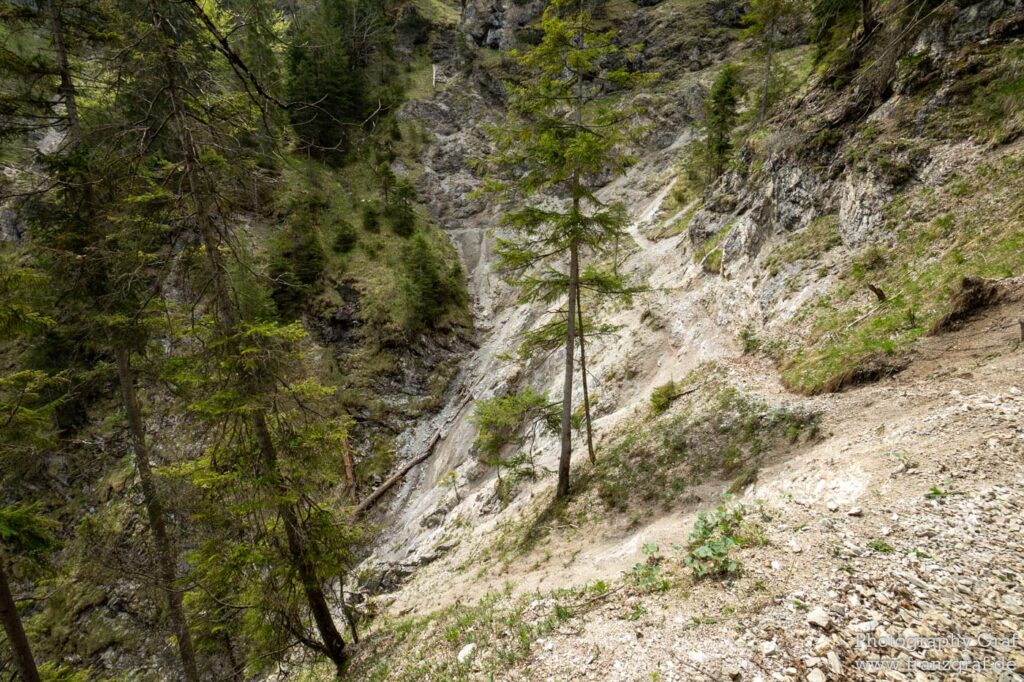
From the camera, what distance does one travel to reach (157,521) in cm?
968

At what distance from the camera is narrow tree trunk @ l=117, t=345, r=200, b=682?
9.57 meters

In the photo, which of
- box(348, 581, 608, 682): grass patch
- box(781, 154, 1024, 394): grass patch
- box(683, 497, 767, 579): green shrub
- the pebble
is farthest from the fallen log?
the pebble

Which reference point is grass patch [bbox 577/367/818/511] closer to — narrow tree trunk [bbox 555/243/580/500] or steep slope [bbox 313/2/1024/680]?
steep slope [bbox 313/2/1024/680]

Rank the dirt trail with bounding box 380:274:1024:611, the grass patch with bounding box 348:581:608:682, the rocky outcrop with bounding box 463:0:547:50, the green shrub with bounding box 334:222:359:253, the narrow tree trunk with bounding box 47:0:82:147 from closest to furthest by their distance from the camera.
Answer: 1. the grass patch with bounding box 348:581:608:682
2. the dirt trail with bounding box 380:274:1024:611
3. the narrow tree trunk with bounding box 47:0:82:147
4. the green shrub with bounding box 334:222:359:253
5. the rocky outcrop with bounding box 463:0:547:50

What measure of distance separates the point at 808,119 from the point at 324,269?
32.8m

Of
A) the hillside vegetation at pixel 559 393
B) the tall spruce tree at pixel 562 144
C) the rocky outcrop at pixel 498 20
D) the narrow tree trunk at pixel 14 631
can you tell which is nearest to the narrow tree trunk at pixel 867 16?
the hillside vegetation at pixel 559 393

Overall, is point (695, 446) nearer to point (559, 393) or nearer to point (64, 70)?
point (559, 393)

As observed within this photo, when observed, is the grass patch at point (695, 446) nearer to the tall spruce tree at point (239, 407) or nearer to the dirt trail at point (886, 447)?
the dirt trail at point (886, 447)

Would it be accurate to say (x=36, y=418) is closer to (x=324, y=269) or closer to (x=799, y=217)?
(x=799, y=217)

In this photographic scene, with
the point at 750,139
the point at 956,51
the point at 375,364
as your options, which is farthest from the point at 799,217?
the point at 375,364

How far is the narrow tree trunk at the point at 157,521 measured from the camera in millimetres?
9570

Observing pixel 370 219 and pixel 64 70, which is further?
pixel 370 219

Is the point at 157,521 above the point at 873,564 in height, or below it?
above

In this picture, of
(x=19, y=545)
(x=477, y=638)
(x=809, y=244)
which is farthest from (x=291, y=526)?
(x=809, y=244)
